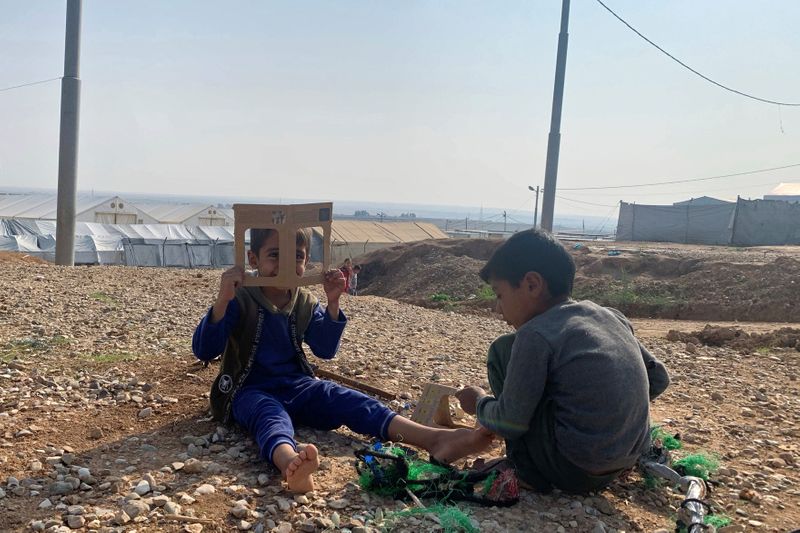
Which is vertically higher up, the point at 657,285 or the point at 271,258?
the point at 271,258

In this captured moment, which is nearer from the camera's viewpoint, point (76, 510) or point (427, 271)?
point (76, 510)

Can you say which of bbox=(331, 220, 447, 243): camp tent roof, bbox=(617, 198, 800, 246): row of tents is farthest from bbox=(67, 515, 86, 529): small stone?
bbox=(331, 220, 447, 243): camp tent roof

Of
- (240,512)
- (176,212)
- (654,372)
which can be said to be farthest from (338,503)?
(176,212)

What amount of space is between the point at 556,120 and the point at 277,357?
1123 centimetres

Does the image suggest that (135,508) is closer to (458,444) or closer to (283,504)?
(283,504)

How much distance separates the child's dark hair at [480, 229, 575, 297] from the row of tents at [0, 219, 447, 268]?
2880 centimetres

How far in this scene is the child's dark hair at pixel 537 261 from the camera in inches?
129

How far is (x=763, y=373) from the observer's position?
772 cm

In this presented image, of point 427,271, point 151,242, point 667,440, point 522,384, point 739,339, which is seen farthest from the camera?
point 151,242

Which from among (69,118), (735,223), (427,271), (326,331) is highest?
(69,118)

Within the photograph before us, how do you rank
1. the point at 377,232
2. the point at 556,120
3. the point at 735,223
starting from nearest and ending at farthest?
the point at 556,120, the point at 735,223, the point at 377,232

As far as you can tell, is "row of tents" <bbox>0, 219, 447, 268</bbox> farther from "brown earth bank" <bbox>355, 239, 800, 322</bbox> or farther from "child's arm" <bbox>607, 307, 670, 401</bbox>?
"child's arm" <bbox>607, 307, 670, 401</bbox>

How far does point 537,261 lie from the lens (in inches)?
129

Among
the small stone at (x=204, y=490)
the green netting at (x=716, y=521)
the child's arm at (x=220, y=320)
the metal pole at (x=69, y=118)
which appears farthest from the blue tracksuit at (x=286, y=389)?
the metal pole at (x=69, y=118)
